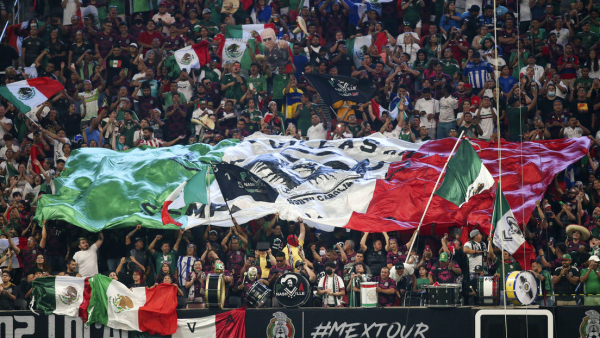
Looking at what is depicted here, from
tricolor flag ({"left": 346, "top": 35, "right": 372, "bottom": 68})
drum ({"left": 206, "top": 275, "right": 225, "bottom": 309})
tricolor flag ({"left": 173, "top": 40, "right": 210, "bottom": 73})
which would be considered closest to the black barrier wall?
drum ({"left": 206, "top": 275, "right": 225, "bottom": 309})

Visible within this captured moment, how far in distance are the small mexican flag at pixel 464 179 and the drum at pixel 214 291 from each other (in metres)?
4.26

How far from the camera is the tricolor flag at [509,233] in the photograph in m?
13.8

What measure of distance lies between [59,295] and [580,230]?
9688mm

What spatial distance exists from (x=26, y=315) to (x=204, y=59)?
30.4 ft

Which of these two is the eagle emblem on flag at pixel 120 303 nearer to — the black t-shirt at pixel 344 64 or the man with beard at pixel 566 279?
the man with beard at pixel 566 279

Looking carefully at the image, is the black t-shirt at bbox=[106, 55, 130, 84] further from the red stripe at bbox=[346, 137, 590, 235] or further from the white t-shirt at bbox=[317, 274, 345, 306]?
the white t-shirt at bbox=[317, 274, 345, 306]

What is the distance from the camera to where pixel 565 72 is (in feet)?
67.6

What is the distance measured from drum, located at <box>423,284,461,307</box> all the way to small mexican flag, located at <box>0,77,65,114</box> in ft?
35.7

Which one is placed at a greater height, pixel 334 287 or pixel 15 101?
pixel 15 101

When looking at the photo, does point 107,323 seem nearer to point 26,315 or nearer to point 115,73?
point 26,315

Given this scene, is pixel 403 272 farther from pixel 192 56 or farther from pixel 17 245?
pixel 192 56

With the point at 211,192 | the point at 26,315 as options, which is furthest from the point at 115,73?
the point at 26,315

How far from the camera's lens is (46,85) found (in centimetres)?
2097

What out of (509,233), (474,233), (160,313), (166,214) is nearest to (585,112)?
(474,233)
